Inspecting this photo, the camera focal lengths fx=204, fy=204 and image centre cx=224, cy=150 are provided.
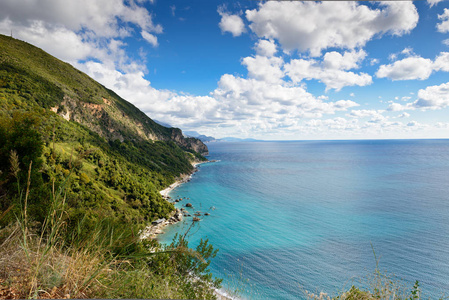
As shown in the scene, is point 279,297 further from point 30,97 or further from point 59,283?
point 30,97

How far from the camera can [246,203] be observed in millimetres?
53438

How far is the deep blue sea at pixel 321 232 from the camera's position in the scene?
80.9ft

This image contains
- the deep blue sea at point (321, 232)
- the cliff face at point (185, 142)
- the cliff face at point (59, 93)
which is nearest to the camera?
the deep blue sea at point (321, 232)

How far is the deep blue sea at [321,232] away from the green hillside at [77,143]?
10092 millimetres

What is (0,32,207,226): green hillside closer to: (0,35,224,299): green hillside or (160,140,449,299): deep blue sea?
(0,35,224,299): green hillside

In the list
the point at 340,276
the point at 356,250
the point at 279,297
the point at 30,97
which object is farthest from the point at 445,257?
the point at 30,97

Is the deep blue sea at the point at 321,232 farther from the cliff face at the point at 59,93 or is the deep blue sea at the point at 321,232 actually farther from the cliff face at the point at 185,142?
the cliff face at the point at 185,142

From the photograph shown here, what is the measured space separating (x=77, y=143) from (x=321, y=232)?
173ft

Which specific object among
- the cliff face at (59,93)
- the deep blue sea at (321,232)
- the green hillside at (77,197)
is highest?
the cliff face at (59,93)

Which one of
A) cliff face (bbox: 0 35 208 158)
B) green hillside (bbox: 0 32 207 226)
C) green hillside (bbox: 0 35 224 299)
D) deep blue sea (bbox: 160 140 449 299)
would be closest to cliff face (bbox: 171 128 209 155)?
green hillside (bbox: 0 35 224 299)

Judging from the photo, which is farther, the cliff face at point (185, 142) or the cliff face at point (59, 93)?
the cliff face at point (185, 142)

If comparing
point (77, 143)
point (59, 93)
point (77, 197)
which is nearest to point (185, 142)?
point (59, 93)

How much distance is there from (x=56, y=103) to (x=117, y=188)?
36.0 metres

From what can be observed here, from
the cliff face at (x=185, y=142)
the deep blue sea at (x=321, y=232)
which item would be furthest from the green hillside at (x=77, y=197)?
the cliff face at (x=185, y=142)
